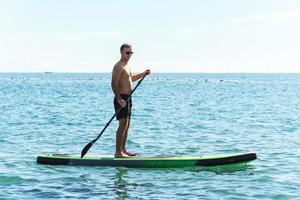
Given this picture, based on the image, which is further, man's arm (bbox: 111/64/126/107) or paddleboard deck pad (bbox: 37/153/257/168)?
paddleboard deck pad (bbox: 37/153/257/168)

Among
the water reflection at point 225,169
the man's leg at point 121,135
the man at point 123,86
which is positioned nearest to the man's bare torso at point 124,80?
the man at point 123,86

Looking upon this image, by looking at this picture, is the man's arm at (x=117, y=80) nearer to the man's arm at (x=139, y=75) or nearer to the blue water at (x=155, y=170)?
the man's arm at (x=139, y=75)

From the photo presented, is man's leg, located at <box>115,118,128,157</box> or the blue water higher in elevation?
man's leg, located at <box>115,118,128,157</box>

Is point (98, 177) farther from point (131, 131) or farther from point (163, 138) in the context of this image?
point (131, 131)

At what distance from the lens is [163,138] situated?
2111 cm

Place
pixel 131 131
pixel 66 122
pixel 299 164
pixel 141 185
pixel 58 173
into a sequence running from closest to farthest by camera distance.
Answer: pixel 141 185 → pixel 58 173 → pixel 299 164 → pixel 131 131 → pixel 66 122

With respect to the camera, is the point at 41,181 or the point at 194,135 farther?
the point at 194,135

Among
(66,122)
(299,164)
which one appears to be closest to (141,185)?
(299,164)

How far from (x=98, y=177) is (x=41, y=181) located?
129 cm
